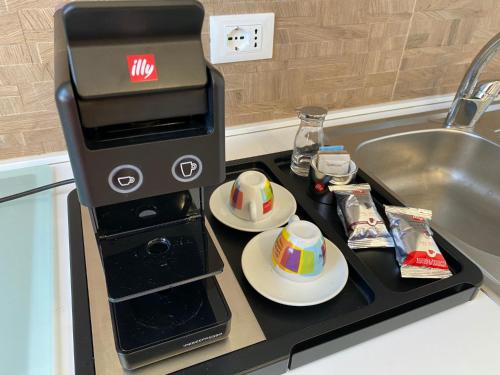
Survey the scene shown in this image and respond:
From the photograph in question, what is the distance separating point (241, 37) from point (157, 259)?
521mm

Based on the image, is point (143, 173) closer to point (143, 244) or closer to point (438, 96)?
point (143, 244)

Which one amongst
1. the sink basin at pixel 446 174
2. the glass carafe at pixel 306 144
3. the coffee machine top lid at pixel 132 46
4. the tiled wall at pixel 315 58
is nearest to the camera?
the coffee machine top lid at pixel 132 46

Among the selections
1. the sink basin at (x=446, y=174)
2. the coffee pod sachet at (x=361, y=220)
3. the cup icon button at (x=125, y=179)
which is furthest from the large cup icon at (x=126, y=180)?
the sink basin at (x=446, y=174)

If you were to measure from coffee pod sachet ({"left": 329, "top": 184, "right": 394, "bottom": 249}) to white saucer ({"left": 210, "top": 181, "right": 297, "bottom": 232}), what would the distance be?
9 cm

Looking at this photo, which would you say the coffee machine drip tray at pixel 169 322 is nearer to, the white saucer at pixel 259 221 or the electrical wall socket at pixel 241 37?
the white saucer at pixel 259 221

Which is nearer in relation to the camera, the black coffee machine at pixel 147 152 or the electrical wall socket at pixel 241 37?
the black coffee machine at pixel 147 152

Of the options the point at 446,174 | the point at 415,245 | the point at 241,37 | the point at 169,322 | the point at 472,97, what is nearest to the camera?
the point at 169,322

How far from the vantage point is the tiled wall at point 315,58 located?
26.9 inches

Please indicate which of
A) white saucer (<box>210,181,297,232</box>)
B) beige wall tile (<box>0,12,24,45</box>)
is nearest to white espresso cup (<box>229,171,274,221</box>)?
white saucer (<box>210,181,297,232</box>)

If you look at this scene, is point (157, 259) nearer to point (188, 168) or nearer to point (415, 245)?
point (188, 168)

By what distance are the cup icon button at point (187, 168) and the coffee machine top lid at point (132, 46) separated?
71 mm

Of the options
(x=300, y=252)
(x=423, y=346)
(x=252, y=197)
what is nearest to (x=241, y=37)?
(x=252, y=197)

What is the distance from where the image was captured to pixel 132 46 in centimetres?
33

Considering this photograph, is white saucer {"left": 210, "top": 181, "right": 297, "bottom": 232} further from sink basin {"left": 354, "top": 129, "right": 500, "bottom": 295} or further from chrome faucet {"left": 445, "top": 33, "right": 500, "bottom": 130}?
chrome faucet {"left": 445, "top": 33, "right": 500, "bottom": 130}
